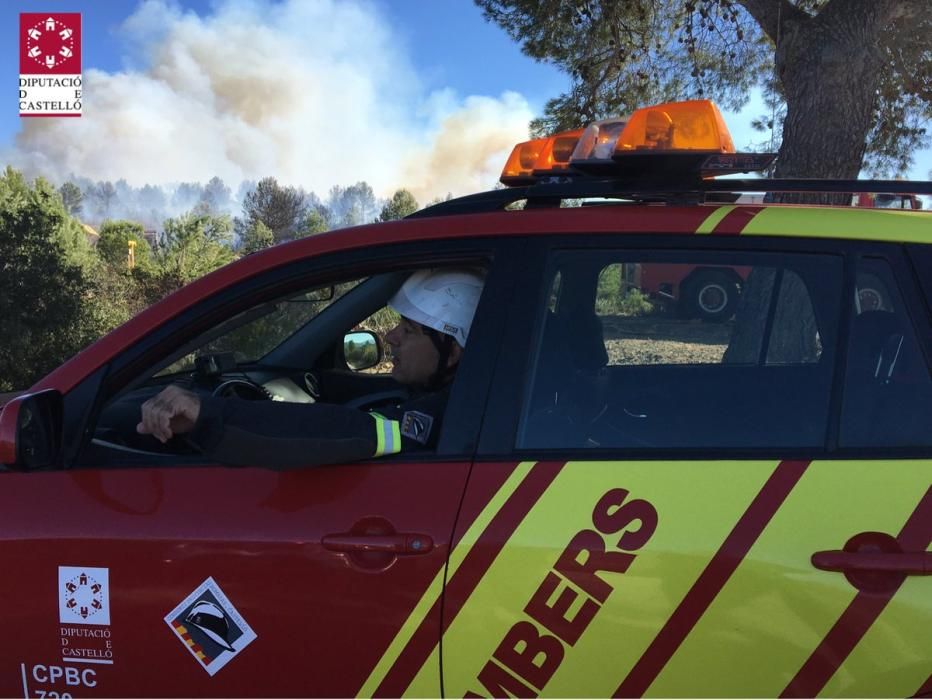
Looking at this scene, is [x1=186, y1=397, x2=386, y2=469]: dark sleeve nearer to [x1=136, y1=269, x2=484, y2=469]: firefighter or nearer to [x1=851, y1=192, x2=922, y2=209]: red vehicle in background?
[x1=136, y1=269, x2=484, y2=469]: firefighter

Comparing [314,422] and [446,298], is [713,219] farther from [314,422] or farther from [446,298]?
[314,422]

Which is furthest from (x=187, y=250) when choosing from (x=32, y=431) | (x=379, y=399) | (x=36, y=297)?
(x=32, y=431)

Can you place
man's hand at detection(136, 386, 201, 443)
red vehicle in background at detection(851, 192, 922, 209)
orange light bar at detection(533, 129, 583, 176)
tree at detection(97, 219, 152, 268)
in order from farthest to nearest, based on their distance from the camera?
tree at detection(97, 219, 152, 268) → orange light bar at detection(533, 129, 583, 176) → red vehicle in background at detection(851, 192, 922, 209) → man's hand at detection(136, 386, 201, 443)

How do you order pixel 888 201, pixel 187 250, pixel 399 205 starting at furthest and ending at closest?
pixel 399 205
pixel 187 250
pixel 888 201

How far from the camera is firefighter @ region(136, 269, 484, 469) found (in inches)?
64.3

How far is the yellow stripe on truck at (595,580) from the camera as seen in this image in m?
1.50

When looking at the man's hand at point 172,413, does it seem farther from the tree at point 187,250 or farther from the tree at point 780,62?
the tree at point 187,250

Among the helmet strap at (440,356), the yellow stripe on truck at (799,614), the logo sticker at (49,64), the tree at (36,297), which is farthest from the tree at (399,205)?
the yellow stripe on truck at (799,614)

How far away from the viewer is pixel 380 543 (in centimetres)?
156

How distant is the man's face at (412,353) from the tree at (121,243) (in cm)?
1162

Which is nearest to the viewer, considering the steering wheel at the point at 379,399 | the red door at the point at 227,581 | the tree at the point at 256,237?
the red door at the point at 227,581

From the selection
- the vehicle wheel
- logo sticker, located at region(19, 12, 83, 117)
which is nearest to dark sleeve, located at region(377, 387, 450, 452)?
the vehicle wheel

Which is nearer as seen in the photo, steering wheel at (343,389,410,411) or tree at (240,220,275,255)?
steering wheel at (343,389,410,411)

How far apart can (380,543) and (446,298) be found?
2.18ft
